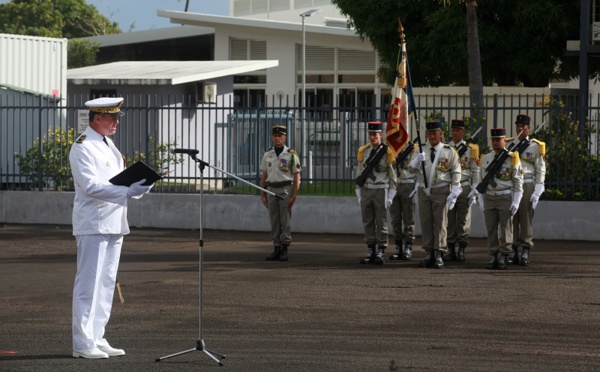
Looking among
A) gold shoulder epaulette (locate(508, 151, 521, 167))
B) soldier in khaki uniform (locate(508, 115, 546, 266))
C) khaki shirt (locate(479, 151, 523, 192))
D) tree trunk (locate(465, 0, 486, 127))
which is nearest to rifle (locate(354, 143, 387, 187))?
khaki shirt (locate(479, 151, 523, 192))

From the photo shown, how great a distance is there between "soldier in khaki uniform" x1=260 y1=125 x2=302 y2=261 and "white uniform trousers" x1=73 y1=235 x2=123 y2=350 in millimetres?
7159

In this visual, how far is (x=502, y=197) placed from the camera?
16.0 metres

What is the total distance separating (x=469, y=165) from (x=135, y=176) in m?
8.27

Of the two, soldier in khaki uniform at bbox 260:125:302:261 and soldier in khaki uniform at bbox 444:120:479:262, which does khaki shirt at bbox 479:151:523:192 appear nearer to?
soldier in khaki uniform at bbox 444:120:479:262

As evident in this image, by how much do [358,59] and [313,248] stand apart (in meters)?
31.4

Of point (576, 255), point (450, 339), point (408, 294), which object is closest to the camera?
point (450, 339)

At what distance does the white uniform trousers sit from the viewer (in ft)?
30.9

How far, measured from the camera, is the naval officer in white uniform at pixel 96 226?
942 cm

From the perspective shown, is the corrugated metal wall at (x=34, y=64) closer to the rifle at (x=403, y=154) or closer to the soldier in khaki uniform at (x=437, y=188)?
the rifle at (x=403, y=154)

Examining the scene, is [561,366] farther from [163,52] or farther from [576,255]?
[163,52]

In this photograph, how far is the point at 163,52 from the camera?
5875cm

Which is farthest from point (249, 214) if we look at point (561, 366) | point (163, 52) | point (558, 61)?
point (163, 52)

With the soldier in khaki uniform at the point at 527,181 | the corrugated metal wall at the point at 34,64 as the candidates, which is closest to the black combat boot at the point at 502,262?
the soldier in khaki uniform at the point at 527,181

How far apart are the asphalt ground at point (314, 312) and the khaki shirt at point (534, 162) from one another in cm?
117
